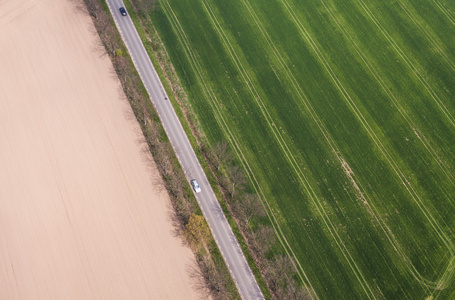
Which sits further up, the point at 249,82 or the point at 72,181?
the point at 249,82

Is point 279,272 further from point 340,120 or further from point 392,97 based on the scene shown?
point 392,97

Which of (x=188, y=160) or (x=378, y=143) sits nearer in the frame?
(x=188, y=160)

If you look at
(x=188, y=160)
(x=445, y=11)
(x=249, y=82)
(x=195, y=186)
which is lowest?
(x=195, y=186)

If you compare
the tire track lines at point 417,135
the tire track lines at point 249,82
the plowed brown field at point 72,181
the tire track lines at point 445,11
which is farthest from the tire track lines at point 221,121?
the tire track lines at point 445,11

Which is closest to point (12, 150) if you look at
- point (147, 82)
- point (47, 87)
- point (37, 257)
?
point (47, 87)

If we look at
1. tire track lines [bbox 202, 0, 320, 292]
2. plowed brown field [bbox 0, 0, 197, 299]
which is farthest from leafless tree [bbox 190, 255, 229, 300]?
tire track lines [bbox 202, 0, 320, 292]

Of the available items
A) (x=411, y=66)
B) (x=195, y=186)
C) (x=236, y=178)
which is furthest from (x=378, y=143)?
(x=195, y=186)

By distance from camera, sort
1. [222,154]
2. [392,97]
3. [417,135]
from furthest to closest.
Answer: [392,97]
[417,135]
[222,154]
